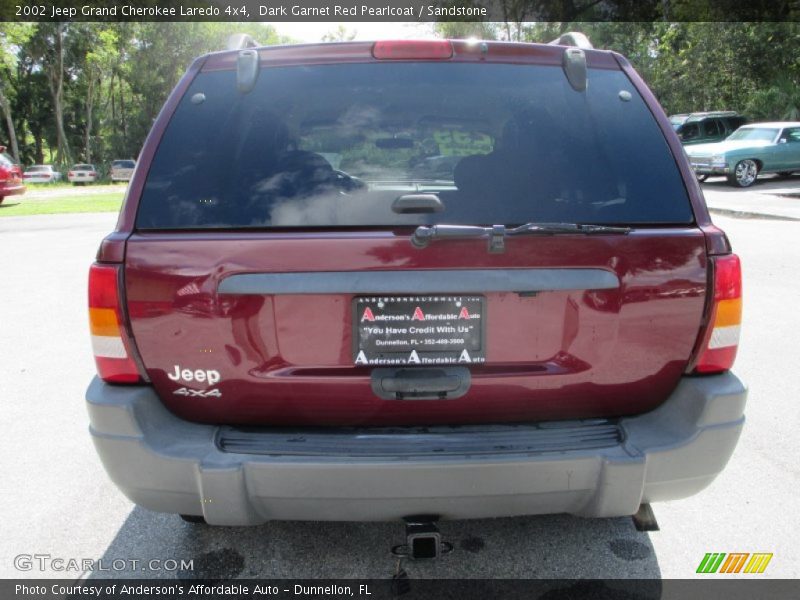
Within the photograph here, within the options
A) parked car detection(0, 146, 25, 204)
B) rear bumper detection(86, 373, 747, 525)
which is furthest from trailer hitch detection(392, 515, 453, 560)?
parked car detection(0, 146, 25, 204)

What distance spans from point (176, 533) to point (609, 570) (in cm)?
178

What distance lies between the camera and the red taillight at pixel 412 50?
239 cm

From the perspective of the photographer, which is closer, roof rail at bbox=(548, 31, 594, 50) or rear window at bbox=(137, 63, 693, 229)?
rear window at bbox=(137, 63, 693, 229)

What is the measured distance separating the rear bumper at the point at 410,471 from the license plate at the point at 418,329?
29cm

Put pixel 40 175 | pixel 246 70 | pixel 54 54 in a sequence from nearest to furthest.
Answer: pixel 246 70, pixel 40 175, pixel 54 54

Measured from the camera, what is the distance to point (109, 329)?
7.01 feet

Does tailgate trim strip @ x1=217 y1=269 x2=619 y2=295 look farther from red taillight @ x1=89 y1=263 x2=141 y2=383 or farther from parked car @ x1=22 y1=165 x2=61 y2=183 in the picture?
parked car @ x1=22 y1=165 x2=61 y2=183

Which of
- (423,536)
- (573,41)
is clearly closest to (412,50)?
(573,41)

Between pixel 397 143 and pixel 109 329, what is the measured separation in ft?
4.19

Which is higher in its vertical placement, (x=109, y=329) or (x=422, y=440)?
(x=109, y=329)

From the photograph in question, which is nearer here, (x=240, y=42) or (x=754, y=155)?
(x=240, y=42)

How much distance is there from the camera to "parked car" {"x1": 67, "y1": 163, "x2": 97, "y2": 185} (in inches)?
1647

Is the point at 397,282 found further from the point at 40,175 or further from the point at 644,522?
the point at 40,175

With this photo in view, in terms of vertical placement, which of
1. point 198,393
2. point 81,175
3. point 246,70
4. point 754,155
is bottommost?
point 81,175
